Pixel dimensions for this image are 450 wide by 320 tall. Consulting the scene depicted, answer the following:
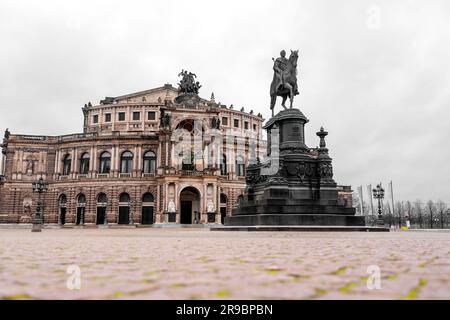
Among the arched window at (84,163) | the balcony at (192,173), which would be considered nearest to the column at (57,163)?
the arched window at (84,163)

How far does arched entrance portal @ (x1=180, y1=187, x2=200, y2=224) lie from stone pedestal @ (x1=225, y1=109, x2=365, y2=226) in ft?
99.7

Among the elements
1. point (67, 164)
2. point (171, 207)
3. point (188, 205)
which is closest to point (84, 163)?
point (67, 164)

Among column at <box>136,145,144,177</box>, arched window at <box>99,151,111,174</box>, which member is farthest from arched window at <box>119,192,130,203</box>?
arched window at <box>99,151,111,174</box>

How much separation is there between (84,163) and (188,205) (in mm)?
15961

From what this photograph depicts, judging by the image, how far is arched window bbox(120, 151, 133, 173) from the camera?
165 ft

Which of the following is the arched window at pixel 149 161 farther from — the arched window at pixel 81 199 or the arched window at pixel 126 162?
the arched window at pixel 81 199

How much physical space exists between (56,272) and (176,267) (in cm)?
87

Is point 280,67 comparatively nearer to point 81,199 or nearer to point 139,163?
point 139,163

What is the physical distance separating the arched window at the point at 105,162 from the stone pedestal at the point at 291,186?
121 feet

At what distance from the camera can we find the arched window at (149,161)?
50125 mm

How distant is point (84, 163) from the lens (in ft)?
168
